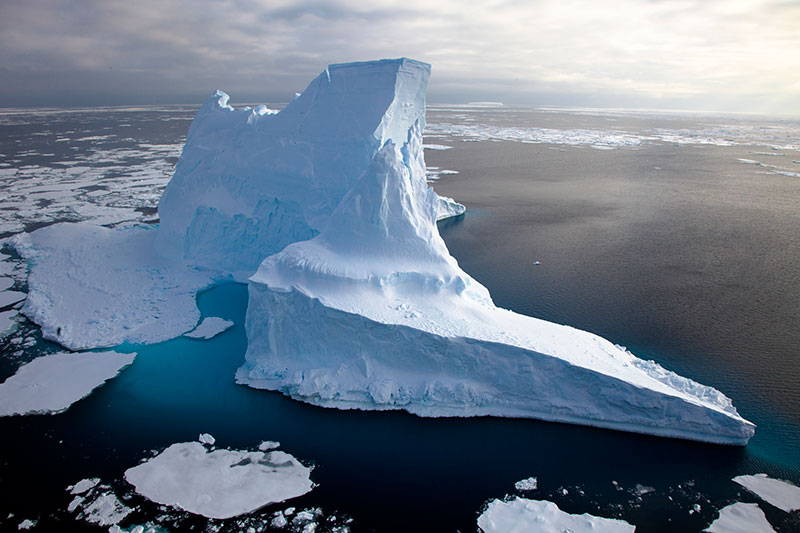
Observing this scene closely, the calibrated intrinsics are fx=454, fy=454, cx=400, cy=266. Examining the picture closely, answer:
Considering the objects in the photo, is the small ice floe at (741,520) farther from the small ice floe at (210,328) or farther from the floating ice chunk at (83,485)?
the small ice floe at (210,328)

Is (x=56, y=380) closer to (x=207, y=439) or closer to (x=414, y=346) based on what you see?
(x=207, y=439)

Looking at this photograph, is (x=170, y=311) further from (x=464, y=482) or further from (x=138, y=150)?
(x=138, y=150)

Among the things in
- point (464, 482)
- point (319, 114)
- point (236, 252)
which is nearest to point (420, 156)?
point (319, 114)

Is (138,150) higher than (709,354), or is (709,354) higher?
(138,150)

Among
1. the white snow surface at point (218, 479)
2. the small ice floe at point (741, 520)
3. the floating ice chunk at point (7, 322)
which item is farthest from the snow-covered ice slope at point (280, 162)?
the small ice floe at point (741, 520)

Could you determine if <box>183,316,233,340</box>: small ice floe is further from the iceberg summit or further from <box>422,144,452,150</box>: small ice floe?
<box>422,144,452,150</box>: small ice floe

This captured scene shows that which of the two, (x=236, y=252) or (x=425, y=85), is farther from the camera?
(x=236, y=252)

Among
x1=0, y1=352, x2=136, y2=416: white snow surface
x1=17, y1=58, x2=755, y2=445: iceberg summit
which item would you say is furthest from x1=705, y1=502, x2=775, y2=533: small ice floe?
x1=0, y1=352, x2=136, y2=416: white snow surface

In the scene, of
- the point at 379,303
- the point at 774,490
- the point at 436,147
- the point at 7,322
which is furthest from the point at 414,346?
the point at 436,147
